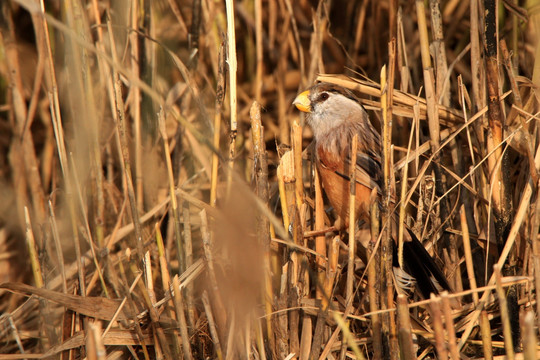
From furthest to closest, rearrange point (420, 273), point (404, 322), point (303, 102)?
point (303, 102) → point (420, 273) → point (404, 322)

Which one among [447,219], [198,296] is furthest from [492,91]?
[198,296]

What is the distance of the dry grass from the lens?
209 centimetres

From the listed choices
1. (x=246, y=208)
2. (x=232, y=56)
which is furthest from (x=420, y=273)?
(x=232, y=56)

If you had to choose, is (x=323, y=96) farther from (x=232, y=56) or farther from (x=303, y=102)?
(x=232, y=56)

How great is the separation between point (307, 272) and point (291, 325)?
Result: 0.24 meters

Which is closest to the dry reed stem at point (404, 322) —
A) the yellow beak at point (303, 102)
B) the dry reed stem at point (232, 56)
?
the dry reed stem at point (232, 56)

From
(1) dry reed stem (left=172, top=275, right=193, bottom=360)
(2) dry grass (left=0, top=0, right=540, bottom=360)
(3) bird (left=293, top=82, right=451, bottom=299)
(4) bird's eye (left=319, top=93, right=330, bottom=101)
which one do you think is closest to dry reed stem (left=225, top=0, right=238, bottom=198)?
(2) dry grass (left=0, top=0, right=540, bottom=360)

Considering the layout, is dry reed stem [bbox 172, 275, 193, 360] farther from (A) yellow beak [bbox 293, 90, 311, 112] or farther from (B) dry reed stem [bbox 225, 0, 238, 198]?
(A) yellow beak [bbox 293, 90, 311, 112]

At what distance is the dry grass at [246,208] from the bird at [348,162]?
11cm

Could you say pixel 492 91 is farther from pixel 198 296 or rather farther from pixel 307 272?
pixel 198 296

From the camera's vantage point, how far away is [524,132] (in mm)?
2186

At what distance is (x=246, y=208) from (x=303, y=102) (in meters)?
0.81

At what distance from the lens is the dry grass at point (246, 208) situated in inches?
82.4

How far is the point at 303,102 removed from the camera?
2752 millimetres
